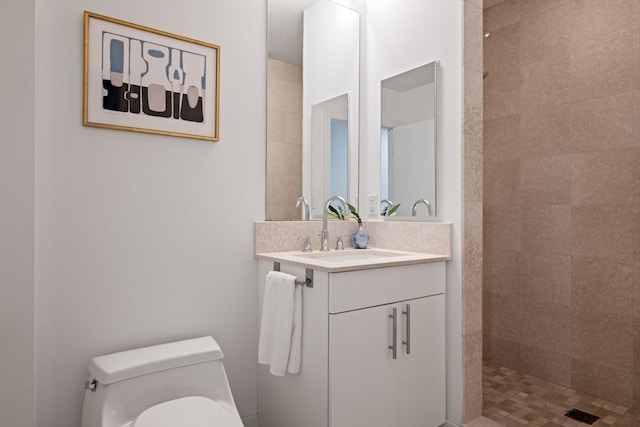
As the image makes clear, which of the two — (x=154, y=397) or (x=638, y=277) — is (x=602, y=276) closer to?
(x=638, y=277)

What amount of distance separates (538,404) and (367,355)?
1228 mm

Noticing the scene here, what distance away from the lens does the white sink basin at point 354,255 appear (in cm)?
207

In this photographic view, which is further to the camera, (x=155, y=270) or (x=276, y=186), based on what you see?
(x=276, y=186)

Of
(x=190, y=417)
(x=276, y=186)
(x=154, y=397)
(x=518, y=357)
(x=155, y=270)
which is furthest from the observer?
(x=518, y=357)

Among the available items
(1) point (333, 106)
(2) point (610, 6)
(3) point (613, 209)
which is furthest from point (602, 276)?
(1) point (333, 106)

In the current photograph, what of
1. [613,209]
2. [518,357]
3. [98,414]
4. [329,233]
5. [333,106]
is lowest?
[518,357]

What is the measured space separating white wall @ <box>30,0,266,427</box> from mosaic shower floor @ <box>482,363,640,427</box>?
131cm

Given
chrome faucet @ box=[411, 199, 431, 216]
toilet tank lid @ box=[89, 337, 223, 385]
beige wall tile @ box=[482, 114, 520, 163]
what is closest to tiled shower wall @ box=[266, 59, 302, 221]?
chrome faucet @ box=[411, 199, 431, 216]

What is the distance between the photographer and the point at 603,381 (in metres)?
2.28

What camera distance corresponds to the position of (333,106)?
7.77 ft

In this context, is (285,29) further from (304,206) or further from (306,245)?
(306,245)

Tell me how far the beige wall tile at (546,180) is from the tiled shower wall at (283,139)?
1493mm

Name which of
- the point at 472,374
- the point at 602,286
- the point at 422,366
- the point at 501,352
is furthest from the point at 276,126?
the point at 501,352

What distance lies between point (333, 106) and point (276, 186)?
63 cm
